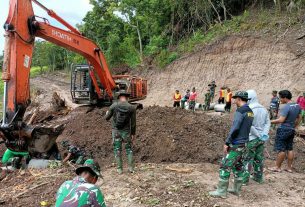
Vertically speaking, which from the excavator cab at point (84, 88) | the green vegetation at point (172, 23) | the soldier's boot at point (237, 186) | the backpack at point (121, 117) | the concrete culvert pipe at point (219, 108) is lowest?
the soldier's boot at point (237, 186)

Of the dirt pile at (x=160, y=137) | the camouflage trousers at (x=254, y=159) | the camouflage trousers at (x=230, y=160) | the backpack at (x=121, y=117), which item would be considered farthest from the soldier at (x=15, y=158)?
the camouflage trousers at (x=254, y=159)

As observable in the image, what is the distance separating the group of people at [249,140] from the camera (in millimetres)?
5883

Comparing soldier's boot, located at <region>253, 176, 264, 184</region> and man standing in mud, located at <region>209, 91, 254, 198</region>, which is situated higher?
man standing in mud, located at <region>209, 91, 254, 198</region>

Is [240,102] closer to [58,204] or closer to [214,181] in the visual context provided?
[214,181]

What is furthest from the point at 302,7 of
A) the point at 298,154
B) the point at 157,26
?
the point at 298,154

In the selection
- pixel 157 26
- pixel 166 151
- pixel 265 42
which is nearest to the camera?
pixel 166 151

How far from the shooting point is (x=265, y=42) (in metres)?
21.7

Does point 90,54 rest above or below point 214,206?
above

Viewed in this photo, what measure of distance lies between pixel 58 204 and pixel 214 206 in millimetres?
3160

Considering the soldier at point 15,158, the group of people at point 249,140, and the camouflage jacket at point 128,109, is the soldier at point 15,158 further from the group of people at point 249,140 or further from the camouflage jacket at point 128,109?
the group of people at point 249,140

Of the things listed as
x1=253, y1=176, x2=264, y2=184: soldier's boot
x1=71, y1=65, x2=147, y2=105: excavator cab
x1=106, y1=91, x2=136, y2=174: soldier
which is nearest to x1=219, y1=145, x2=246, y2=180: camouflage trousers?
x1=253, y1=176, x2=264, y2=184: soldier's boot

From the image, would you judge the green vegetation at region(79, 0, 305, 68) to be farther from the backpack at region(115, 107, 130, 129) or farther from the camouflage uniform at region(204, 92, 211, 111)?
the backpack at region(115, 107, 130, 129)

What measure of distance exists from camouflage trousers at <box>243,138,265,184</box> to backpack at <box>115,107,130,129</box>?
2.39m

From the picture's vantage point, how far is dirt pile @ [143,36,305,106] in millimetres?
19984
